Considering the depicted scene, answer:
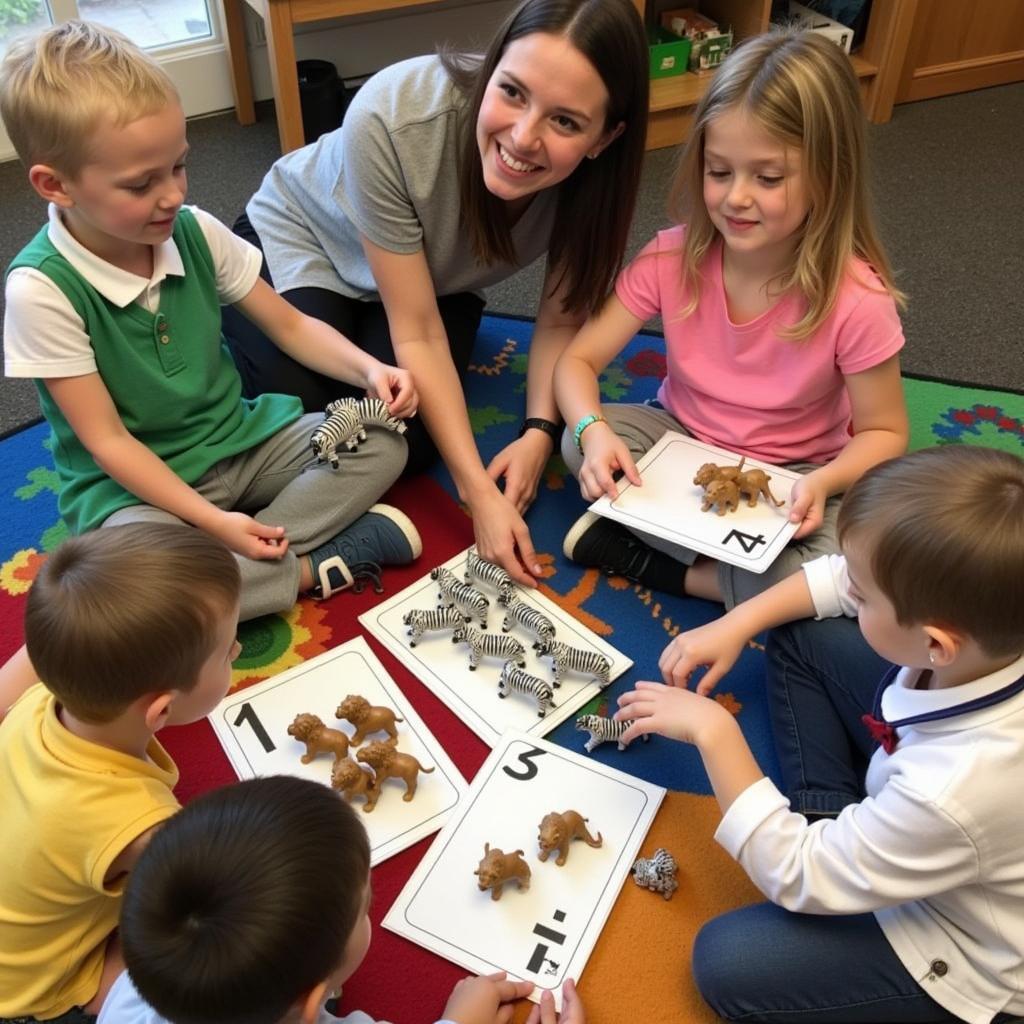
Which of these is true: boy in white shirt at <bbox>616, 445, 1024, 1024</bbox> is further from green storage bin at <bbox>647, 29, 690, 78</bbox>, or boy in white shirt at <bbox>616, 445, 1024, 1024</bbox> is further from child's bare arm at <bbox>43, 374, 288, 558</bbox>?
green storage bin at <bbox>647, 29, 690, 78</bbox>

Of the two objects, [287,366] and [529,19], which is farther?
[287,366]

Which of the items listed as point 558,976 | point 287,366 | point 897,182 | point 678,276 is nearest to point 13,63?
point 287,366

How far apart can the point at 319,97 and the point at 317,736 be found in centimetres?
173

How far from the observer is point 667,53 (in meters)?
2.56

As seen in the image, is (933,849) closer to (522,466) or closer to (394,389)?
(522,466)

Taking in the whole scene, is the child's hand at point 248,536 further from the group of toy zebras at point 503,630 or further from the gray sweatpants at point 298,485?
the group of toy zebras at point 503,630

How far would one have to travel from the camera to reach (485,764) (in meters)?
1.21

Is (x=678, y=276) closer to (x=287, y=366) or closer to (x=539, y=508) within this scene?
(x=539, y=508)

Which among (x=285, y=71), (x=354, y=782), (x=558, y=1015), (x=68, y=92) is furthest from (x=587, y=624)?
(x=285, y=71)

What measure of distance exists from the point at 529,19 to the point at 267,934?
1043mm

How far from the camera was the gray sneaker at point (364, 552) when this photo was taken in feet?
4.73

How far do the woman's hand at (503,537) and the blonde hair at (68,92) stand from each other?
0.64m

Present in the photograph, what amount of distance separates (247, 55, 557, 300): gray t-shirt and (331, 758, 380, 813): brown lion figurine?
2.40ft

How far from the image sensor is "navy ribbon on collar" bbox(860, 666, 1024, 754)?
85cm
